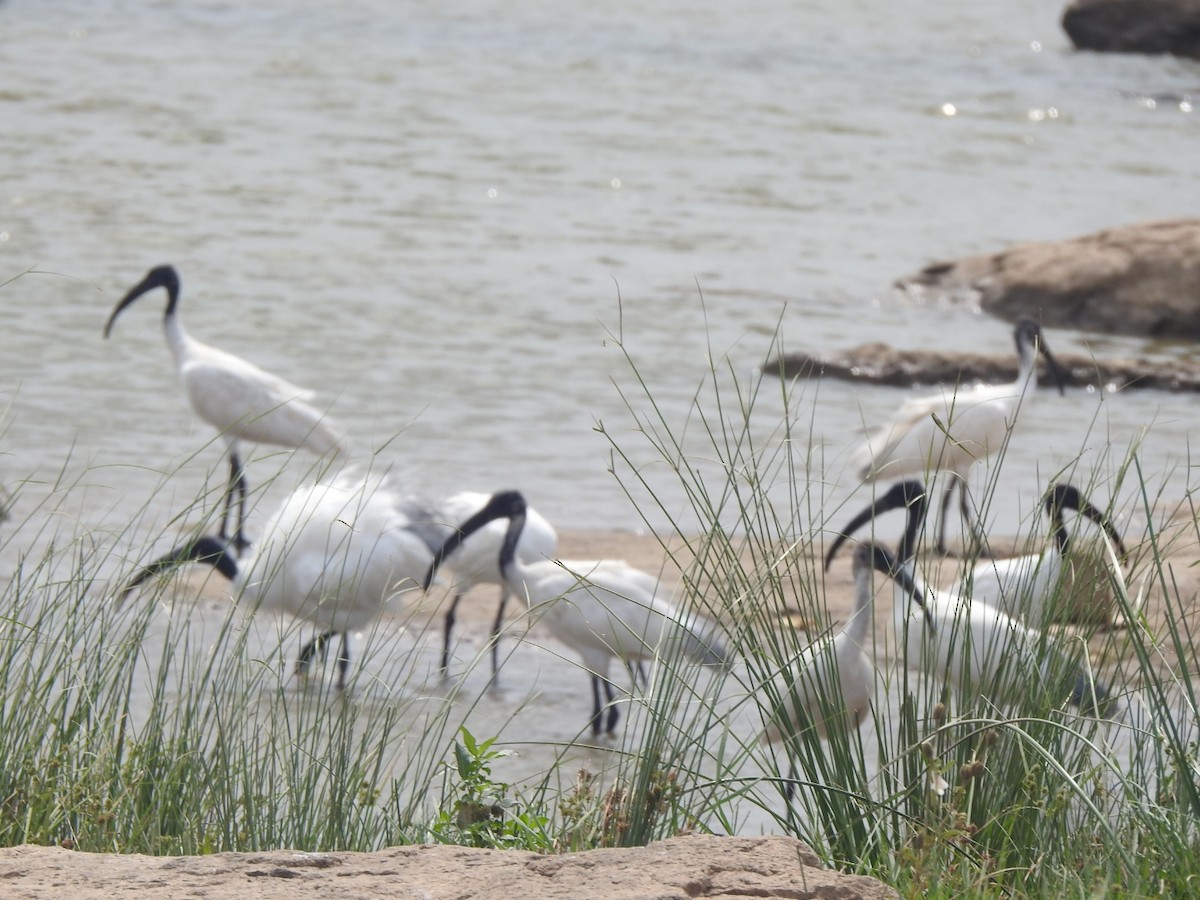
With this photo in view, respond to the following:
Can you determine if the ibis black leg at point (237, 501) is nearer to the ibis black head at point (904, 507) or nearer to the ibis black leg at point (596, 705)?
the ibis black leg at point (596, 705)

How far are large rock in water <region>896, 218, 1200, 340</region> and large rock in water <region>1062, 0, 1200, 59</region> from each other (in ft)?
62.2

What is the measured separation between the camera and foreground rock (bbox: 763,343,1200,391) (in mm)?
10766

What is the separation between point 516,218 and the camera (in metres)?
15.8

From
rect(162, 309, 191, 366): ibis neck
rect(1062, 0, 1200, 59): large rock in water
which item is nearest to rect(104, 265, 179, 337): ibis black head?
rect(162, 309, 191, 366): ibis neck

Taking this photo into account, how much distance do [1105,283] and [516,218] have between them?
5014 millimetres

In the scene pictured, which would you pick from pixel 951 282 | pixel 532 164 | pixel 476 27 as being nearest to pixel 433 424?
pixel 951 282

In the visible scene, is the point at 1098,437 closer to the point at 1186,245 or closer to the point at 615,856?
the point at 1186,245

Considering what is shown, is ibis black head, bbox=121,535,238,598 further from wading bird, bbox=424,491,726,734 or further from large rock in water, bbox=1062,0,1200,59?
A: large rock in water, bbox=1062,0,1200,59

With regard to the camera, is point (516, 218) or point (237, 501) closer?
point (237, 501)

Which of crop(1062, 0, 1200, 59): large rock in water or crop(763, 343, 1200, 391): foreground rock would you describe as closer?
crop(763, 343, 1200, 391): foreground rock

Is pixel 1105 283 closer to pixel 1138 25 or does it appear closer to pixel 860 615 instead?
pixel 860 615

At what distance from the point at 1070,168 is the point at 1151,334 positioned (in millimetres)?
7907

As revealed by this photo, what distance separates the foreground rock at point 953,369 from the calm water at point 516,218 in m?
0.18

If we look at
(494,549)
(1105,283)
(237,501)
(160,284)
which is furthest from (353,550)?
(1105,283)
